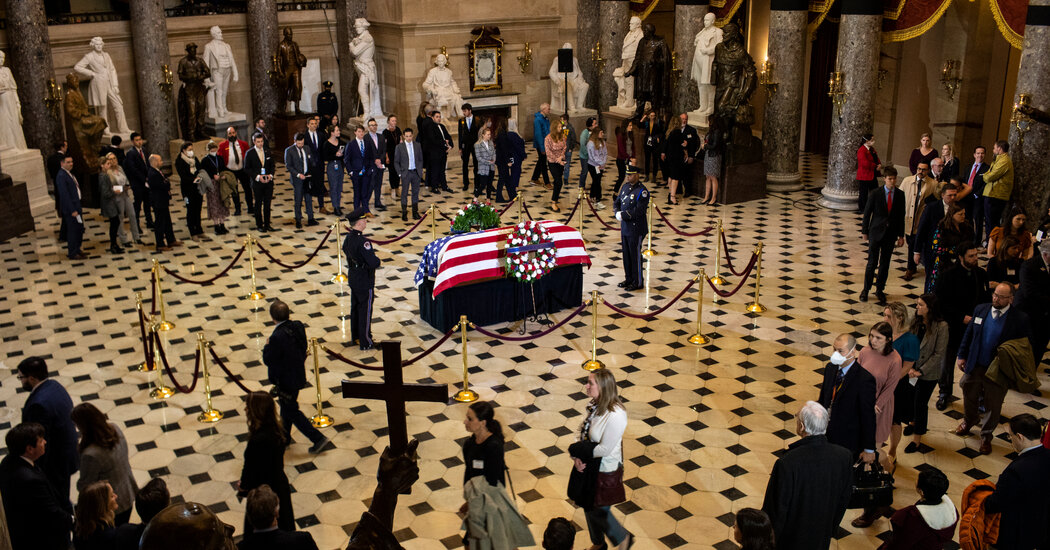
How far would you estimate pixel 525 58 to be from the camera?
2044 centimetres

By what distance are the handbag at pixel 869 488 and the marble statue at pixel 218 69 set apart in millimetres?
16155

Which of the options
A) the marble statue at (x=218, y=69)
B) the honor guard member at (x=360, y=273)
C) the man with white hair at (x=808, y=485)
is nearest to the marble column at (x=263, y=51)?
the marble statue at (x=218, y=69)

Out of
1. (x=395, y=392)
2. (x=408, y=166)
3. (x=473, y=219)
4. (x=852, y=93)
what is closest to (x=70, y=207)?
(x=408, y=166)

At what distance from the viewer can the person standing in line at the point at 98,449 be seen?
594cm

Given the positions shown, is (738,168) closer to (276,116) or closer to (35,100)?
(276,116)

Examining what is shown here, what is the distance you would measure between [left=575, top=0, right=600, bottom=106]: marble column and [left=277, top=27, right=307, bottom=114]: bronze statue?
18.5 ft

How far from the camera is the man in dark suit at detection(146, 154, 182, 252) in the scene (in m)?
13.1

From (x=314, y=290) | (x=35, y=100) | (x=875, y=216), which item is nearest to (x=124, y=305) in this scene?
(x=314, y=290)

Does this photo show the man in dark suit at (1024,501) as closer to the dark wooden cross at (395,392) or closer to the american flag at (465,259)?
the dark wooden cross at (395,392)

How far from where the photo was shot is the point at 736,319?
10.9 metres

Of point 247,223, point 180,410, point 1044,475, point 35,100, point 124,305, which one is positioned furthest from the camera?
point 35,100

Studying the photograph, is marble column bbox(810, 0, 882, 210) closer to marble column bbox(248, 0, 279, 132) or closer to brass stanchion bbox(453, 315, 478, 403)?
brass stanchion bbox(453, 315, 478, 403)

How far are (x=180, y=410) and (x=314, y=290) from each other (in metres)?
3.32

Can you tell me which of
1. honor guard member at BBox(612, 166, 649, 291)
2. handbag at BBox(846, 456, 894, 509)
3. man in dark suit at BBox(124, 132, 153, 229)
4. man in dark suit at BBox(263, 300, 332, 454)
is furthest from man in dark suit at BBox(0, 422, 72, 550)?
man in dark suit at BBox(124, 132, 153, 229)
